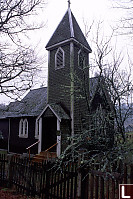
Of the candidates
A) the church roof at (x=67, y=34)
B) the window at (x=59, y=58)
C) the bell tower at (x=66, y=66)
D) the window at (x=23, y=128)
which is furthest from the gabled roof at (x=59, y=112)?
the church roof at (x=67, y=34)

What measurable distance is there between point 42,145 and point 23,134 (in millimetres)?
3679

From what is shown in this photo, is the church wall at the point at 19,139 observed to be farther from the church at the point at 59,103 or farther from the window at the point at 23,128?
the window at the point at 23,128

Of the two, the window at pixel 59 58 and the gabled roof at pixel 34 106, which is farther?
the gabled roof at pixel 34 106

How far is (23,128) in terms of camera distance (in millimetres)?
16672

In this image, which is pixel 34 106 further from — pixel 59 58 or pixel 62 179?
pixel 62 179

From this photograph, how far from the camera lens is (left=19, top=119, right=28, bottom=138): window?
16422 mm

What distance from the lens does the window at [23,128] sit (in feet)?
53.9

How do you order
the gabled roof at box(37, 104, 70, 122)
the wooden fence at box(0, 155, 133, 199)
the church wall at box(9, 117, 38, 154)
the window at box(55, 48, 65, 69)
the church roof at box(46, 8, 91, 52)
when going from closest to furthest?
the wooden fence at box(0, 155, 133, 199), the gabled roof at box(37, 104, 70, 122), the church roof at box(46, 8, 91, 52), the window at box(55, 48, 65, 69), the church wall at box(9, 117, 38, 154)

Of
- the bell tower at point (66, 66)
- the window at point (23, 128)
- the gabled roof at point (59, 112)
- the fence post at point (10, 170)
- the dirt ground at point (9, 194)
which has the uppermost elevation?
the bell tower at point (66, 66)

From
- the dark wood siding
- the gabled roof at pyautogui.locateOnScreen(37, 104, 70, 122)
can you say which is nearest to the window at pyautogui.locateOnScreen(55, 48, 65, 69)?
the gabled roof at pyautogui.locateOnScreen(37, 104, 70, 122)

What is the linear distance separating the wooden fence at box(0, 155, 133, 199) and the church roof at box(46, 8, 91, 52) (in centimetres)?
987

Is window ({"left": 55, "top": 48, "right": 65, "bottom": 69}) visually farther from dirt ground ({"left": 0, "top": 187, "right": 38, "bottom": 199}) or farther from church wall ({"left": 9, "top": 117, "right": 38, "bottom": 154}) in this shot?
dirt ground ({"left": 0, "top": 187, "right": 38, "bottom": 199})

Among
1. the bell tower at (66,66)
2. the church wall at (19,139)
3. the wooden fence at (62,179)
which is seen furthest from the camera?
the church wall at (19,139)

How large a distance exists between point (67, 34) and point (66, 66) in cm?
275
